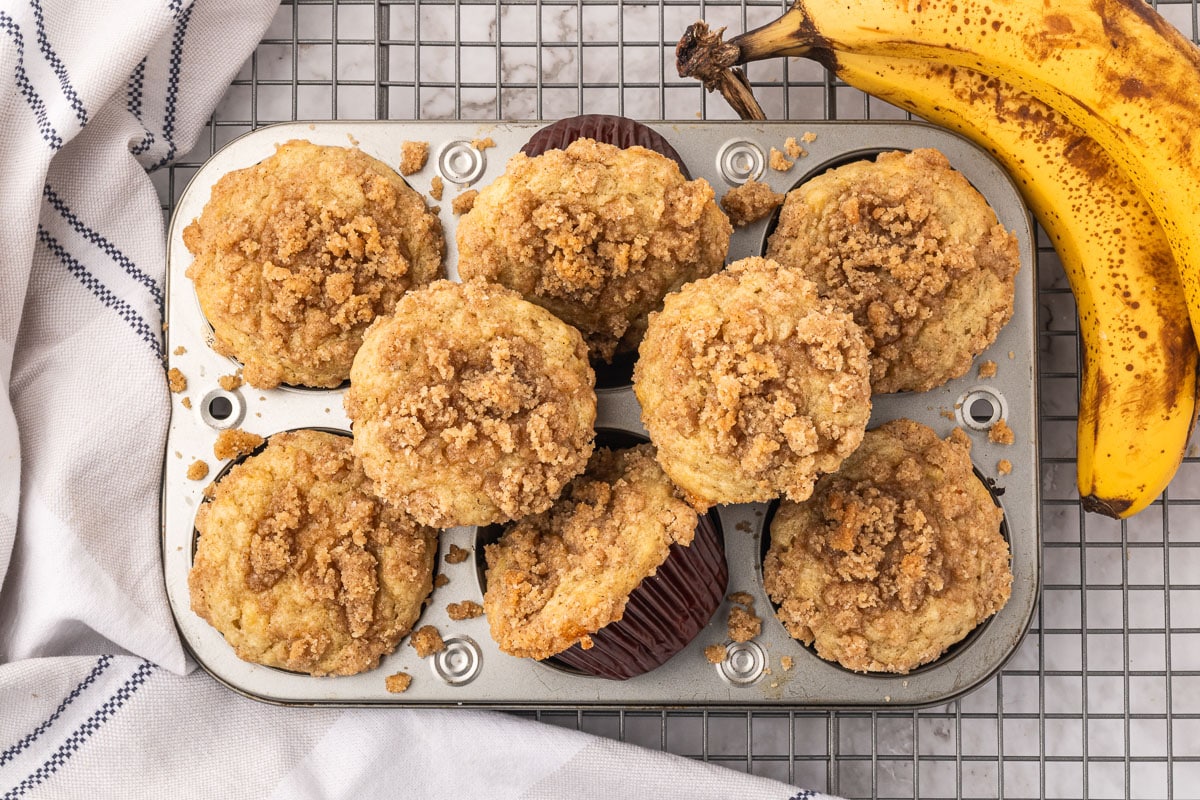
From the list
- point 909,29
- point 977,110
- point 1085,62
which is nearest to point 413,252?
point 909,29

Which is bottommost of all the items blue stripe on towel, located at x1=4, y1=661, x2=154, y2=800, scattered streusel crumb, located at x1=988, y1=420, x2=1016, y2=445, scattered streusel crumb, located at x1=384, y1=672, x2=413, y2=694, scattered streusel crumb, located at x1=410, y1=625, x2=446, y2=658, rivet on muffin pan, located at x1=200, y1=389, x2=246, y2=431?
blue stripe on towel, located at x1=4, y1=661, x2=154, y2=800

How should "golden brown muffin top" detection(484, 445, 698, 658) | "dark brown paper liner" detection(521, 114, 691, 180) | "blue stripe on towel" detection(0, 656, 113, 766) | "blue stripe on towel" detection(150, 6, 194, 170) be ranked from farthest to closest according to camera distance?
"blue stripe on towel" detection(150, 6, 194, 170)
"blue stripe on towel" detection(0, 656, 113, 766)
"dark brown paper liner" detection(521, 114, 691, 180)
"golden brown muffin top" detection(484, 445, 698, 658)

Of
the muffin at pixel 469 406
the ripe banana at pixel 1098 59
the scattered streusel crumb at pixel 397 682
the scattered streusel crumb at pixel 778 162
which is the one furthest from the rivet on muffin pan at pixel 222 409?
the ripe banana at pixel 1098 59

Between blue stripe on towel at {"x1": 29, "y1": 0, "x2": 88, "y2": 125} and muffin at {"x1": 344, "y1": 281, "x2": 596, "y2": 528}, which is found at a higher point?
blue stripe on towel at {"x1": 29, "y1": 0, "x2": 88, "y2": 125}

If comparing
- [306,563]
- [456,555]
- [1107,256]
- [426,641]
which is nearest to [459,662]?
[426,641]

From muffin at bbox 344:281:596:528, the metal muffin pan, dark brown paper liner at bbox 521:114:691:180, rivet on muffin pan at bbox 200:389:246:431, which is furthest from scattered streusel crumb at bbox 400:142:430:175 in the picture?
rivet on muffin pan at bbox 200:389:246:431

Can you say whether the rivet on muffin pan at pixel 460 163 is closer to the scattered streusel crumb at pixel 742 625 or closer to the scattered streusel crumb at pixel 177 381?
the scattered streusel crumb at pixel 177 381

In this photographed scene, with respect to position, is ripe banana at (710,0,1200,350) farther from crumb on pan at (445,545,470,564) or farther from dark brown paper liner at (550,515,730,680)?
crumb on pan at (445,545,470,564)

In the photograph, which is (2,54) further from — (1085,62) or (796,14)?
(1085,62)
